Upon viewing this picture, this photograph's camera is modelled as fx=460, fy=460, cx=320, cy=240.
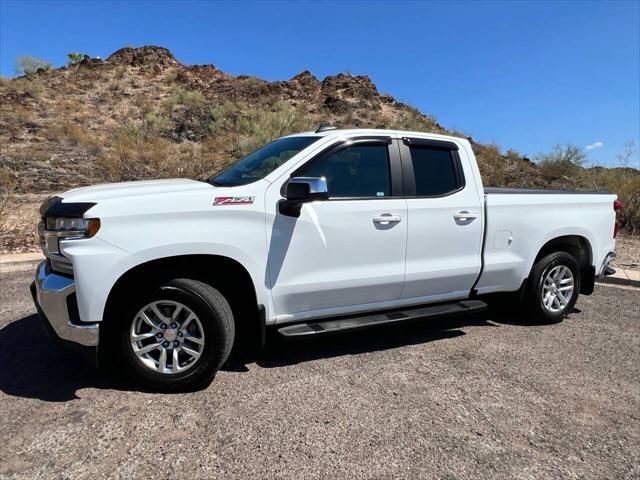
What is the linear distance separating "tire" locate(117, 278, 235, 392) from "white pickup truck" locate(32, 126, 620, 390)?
0.03ft

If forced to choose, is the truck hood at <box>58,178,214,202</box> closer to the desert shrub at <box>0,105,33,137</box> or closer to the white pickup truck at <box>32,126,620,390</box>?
the white pickup truck at <box>32,126,620,390</box>

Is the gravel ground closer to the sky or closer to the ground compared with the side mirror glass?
closer to the ground

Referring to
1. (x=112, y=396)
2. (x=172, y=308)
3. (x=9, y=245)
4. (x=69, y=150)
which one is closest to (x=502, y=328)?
(x=172, y=308)

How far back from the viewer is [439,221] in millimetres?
4266

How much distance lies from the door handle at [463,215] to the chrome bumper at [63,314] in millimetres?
3180

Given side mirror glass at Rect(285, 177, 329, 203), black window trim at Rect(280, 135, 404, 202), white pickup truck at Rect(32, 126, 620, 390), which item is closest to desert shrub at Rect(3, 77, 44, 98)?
white pickup truck at Rect(32, 126, 620, 390)

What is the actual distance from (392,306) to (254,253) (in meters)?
1.44

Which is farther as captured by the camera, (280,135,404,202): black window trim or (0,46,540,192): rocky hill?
(0,46,540,192): rocky hill

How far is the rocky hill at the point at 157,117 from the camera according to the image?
14.0m

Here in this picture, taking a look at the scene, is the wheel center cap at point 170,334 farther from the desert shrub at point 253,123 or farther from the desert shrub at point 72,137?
the desert shrub at point 253,123

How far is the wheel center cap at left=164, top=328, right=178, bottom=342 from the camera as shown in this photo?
338 centimetres

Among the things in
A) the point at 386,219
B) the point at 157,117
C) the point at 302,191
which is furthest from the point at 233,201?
the point at 157,117

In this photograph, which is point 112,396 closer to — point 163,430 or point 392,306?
point 163,430

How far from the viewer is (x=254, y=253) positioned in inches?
138
